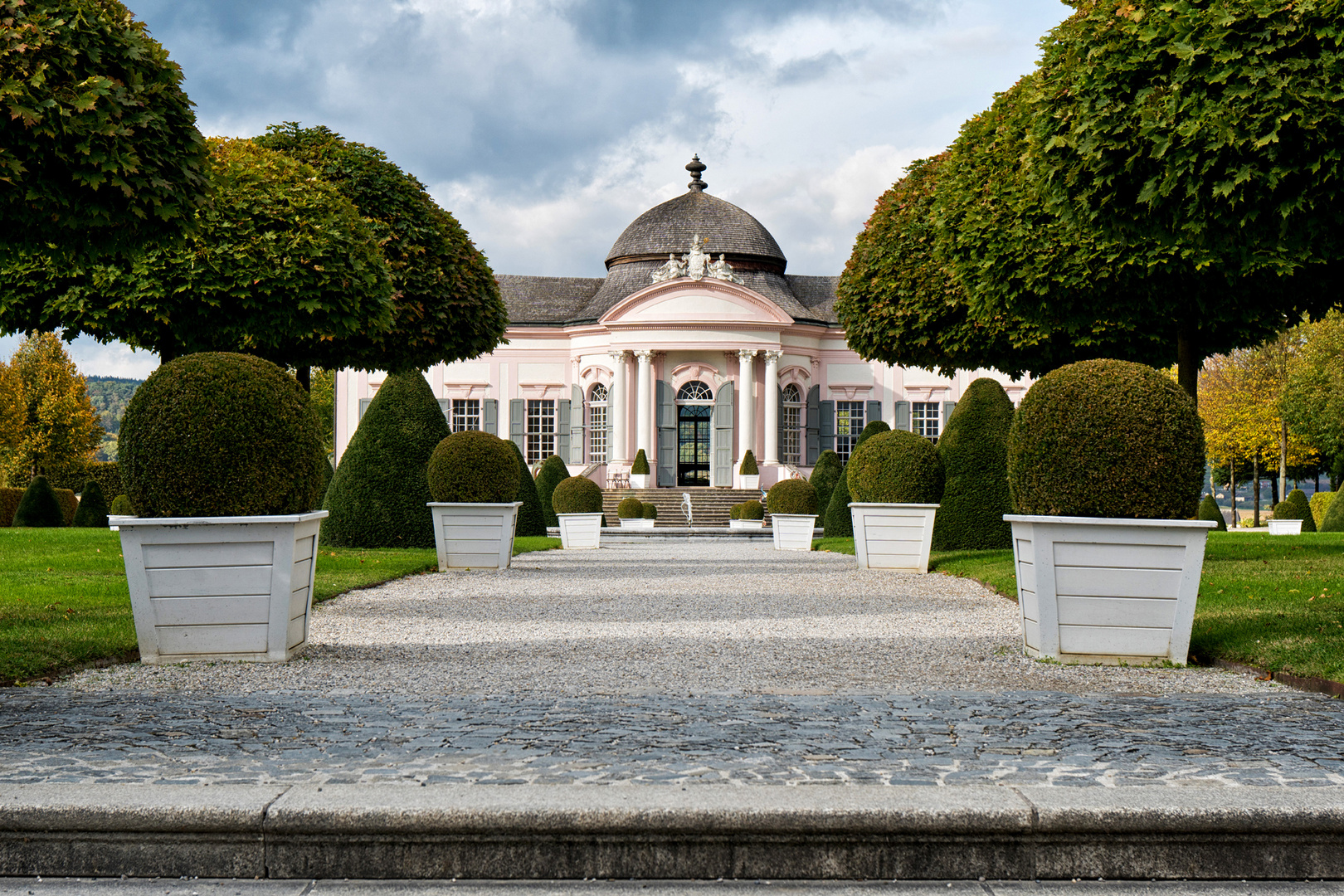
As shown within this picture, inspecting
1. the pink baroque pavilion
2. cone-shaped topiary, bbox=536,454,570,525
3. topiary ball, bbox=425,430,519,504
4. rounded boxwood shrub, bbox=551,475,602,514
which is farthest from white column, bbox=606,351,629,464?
topiary ball, bbox=425,430,519,504

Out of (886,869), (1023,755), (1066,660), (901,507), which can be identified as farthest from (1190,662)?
(901,507)

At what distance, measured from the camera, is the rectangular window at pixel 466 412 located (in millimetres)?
38938

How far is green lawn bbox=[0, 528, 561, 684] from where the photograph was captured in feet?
20.6

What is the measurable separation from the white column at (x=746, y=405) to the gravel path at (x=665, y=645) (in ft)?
75.4

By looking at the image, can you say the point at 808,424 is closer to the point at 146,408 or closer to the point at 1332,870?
the point at 146,408

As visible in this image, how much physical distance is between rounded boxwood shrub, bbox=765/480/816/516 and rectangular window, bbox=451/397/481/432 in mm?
18055

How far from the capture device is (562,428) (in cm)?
3800

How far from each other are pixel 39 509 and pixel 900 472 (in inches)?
841

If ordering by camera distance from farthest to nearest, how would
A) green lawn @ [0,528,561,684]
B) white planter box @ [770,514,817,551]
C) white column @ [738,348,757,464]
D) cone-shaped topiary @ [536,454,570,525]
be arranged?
1. white column @ [738,348,757,464]
2. cone-shaped topiary @ [536,454,570,525]
3. white planter box @ [770,514,817,551]
4. green lawn @ [0,528,561,684]

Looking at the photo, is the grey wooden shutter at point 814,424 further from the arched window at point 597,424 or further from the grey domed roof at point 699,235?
the arched window at point 597,424

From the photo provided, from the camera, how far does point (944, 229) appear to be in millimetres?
13555

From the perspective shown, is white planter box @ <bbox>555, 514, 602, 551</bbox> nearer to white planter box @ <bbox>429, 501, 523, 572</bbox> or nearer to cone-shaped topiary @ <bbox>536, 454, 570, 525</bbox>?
cone-shaped topiary @ <bbox>536, 454, 570, 525</bbox>

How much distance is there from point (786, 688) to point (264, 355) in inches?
454

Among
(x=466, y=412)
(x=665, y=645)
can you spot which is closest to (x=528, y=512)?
(x=665, y=645)
